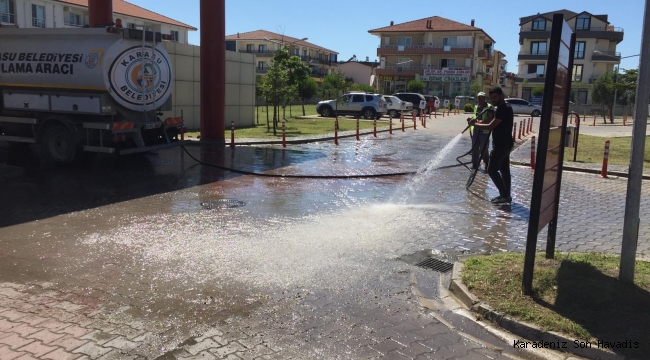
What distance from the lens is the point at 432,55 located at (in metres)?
72.7

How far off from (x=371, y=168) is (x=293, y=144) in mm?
6161

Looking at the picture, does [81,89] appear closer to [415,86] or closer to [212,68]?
[212,68]

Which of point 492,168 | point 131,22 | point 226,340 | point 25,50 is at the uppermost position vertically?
point 131,22

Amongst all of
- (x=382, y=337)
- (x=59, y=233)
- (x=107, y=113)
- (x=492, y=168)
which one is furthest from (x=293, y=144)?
(x=382, y=337)

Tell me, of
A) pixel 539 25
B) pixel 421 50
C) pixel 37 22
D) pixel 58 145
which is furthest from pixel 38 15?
pixel 539 25

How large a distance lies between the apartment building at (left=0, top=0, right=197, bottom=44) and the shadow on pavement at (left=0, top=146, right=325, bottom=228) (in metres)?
35.0

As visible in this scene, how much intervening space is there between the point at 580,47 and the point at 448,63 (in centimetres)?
2060

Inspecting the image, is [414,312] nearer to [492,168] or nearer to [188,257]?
[188,257]

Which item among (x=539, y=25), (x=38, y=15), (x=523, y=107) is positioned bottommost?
(x=523, y=107)

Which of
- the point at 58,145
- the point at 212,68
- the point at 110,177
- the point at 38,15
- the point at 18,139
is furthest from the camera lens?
the point at 38,15

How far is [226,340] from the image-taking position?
14.2 feet

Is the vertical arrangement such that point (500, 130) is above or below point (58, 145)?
above

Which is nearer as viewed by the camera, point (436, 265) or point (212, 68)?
point (436, 265)

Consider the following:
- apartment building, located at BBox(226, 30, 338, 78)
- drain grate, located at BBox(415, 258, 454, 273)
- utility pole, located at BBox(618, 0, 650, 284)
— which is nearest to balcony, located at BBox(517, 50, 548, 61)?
apartment building, located at BBox(226, 30, 338, 78)
